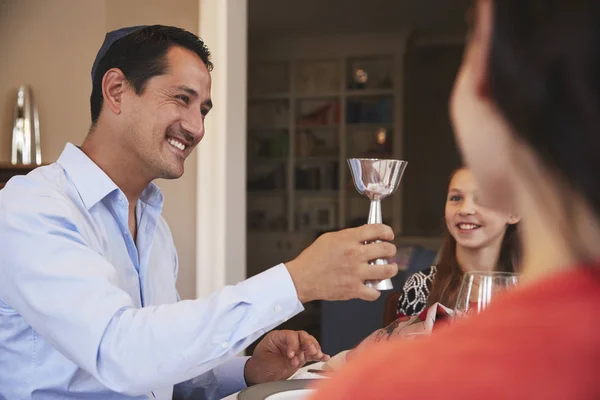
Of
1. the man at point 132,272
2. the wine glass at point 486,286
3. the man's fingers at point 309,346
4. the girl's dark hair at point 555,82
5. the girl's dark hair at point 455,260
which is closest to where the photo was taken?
the girl's dark hair at point 555,82

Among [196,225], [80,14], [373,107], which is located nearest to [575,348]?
[196,225]

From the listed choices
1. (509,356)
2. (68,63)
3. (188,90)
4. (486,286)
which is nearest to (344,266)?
(486,286)

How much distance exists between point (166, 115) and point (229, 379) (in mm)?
649

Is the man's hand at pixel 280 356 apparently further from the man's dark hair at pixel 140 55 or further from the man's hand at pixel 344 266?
the man's dark hair at pixel 140 55

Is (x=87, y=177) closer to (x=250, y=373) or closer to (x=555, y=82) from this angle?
(x=250, y=373)

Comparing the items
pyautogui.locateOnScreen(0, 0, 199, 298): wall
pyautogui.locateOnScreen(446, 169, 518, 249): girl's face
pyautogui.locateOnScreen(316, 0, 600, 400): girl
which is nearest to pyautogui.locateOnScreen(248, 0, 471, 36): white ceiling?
pyautogui.locateOnScreen(0, 0, 199, 298): wall

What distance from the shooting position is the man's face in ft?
5.18

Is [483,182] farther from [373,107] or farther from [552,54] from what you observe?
[373,107]

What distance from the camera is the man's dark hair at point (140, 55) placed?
1.60 metres

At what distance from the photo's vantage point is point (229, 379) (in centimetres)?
163

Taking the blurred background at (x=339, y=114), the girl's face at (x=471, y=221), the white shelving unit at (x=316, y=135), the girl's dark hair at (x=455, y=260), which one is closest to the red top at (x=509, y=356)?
the girl's dark hair at (x=455, y=260)

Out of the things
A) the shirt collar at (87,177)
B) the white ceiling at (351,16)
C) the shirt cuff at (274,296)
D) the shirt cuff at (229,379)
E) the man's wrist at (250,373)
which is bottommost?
the shirt cuff at (229,379)

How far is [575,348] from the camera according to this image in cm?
32

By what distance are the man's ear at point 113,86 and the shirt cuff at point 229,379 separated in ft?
2.23
